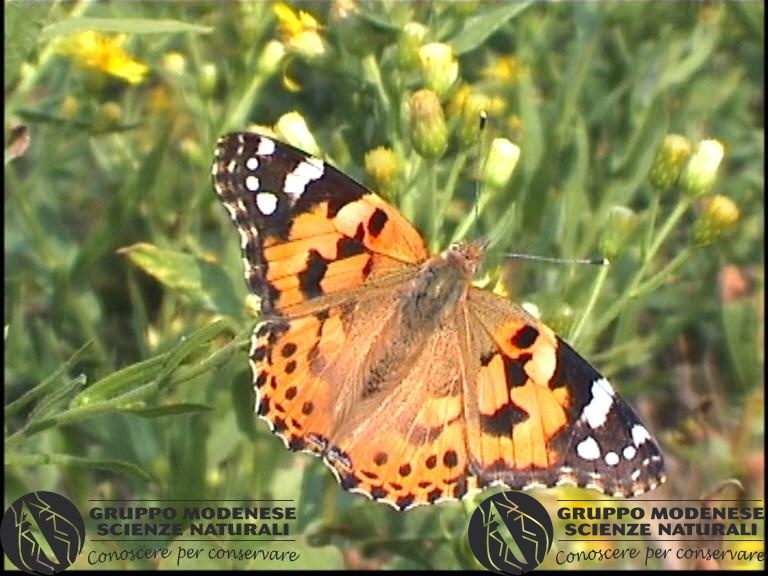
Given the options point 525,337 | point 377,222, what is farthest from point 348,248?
point 525,337

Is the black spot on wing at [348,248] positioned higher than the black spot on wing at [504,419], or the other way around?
the black spot on wing at [348,248]

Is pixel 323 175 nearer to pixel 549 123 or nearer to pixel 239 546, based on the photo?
pixel 239 546

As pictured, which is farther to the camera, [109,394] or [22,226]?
Result: [22,226]

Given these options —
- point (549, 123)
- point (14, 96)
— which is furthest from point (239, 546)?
point (549, 123)


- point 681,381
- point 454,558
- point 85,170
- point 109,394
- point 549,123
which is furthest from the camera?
point 85,170

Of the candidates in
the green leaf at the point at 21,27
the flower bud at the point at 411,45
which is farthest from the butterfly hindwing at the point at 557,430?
the green leaf at the point at 21,27

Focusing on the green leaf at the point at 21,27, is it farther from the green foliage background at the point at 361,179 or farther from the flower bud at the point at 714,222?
the flower bud at the point at 714,222
